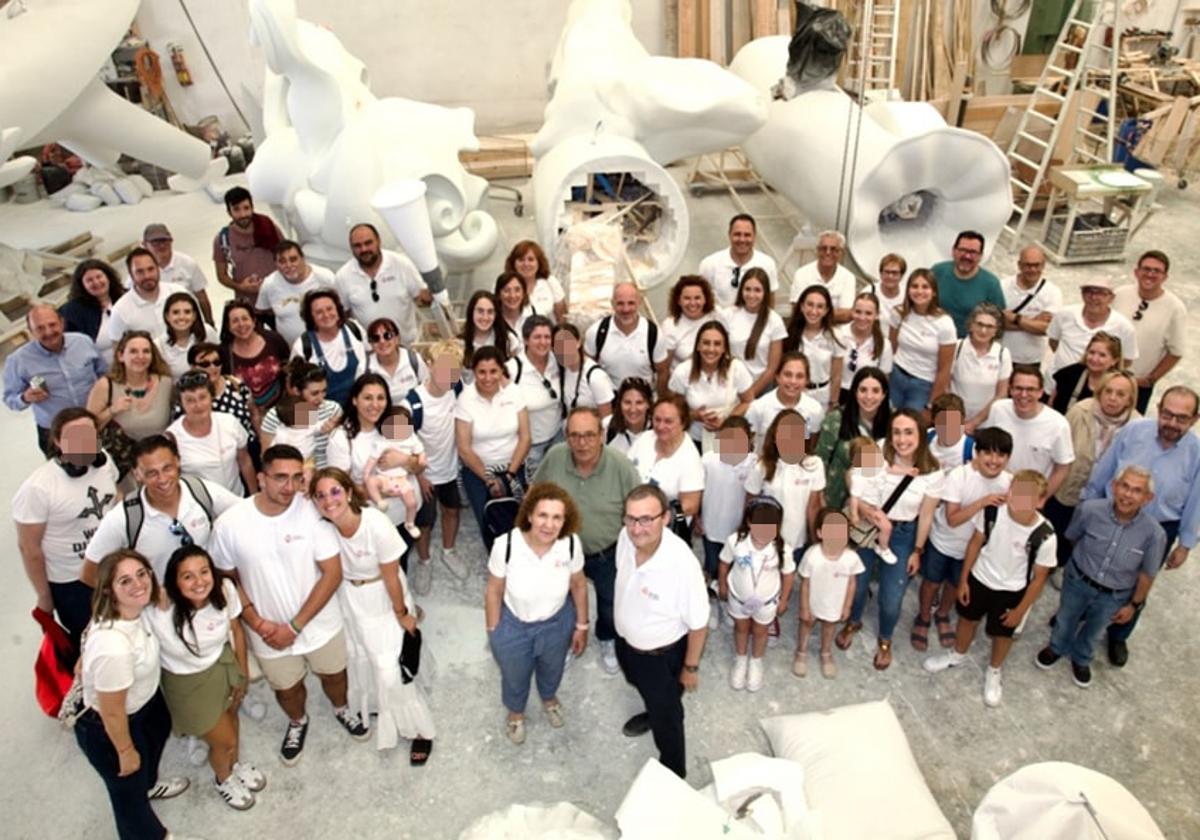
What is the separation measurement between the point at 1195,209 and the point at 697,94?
240 inches

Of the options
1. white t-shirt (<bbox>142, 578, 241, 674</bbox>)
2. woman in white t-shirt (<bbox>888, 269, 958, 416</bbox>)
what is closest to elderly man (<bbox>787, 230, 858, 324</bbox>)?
woman in white t-shirt (<bbox>888, 269, 958, 416</bbox>)

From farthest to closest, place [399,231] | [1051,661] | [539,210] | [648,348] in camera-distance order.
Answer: [539,210], [399,231], [648,348], [1051,661]

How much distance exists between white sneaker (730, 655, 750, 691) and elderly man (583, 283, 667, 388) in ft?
4.75

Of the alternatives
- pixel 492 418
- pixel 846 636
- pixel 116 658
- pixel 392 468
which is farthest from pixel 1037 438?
pixel 116 658

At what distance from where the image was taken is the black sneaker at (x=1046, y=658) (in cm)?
394

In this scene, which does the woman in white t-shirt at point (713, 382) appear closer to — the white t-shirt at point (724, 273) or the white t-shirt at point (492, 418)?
the white t-shirt at point (492, 418)

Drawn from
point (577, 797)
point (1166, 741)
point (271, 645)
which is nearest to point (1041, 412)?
point (1166, 741)

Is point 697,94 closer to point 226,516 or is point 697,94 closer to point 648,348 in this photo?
point 648,348

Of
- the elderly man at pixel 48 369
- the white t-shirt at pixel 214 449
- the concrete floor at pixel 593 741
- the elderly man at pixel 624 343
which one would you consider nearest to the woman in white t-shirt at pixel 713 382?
the elderly man at pixel 624 343

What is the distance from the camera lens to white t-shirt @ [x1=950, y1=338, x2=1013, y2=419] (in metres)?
4.31

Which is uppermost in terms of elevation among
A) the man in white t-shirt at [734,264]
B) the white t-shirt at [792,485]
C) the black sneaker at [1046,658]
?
the man in white t-shirt at [734,264]

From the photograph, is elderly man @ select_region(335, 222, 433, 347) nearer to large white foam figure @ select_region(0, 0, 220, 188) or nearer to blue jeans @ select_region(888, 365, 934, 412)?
blue jeans @ select_region(888, 365, 934, 412)

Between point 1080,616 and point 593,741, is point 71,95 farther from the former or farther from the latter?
point 1080,616

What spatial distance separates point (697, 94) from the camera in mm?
6109
